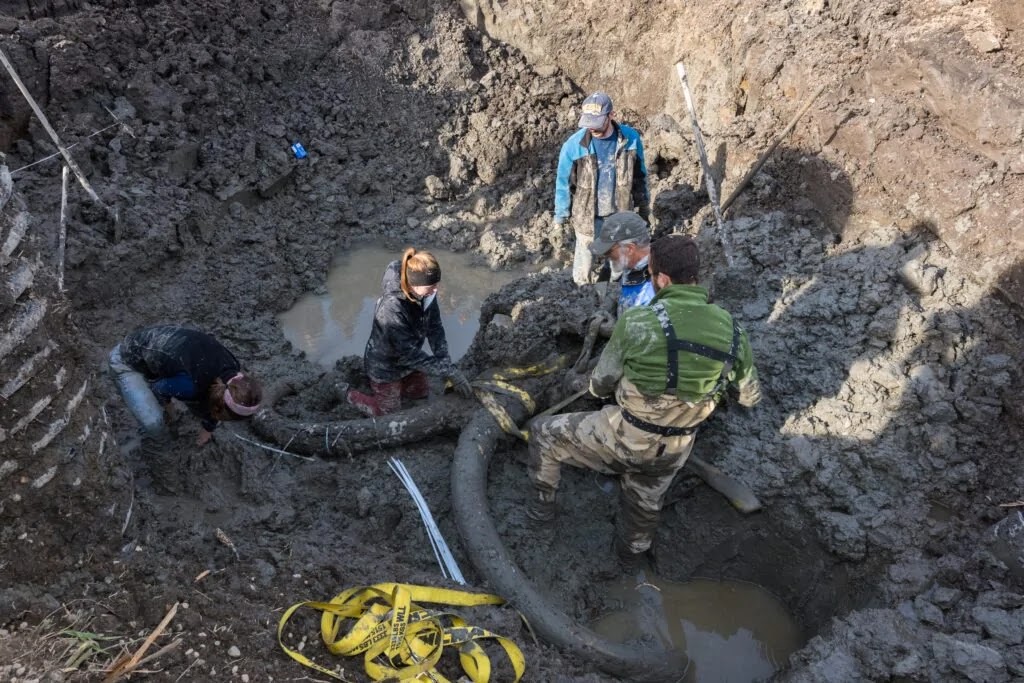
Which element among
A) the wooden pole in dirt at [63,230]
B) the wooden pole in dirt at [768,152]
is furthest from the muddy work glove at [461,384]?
the wooden pole in dirt at [63,230]

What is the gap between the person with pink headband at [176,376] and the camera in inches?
158

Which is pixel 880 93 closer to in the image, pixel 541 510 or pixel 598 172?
pixel 598 172

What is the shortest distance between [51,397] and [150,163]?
4665mm

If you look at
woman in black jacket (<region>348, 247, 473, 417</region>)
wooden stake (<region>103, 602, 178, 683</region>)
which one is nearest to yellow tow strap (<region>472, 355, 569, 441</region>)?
woman in black jacket (<region>348, 247, 473, 417</region>)

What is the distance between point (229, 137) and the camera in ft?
23.5

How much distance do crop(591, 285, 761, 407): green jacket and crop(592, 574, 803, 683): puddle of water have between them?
1596mm

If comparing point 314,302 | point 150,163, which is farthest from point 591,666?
point 150,163

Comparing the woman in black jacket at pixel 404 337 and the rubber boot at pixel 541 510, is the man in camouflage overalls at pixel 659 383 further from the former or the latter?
the woman in black jacket at pixel 404 337

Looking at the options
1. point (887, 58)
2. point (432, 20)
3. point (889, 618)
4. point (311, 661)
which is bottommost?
point (311, 661)

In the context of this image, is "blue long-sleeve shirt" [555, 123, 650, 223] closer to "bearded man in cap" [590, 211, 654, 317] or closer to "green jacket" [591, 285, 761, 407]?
"bearded man in cap" [590, 211, 654, 317]

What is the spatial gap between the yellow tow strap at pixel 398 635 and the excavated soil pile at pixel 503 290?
0.09 m

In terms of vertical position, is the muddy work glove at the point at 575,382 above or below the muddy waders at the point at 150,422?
above

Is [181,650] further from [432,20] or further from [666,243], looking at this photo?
[432,20]

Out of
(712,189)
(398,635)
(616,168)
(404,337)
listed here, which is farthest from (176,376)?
(712,189)
